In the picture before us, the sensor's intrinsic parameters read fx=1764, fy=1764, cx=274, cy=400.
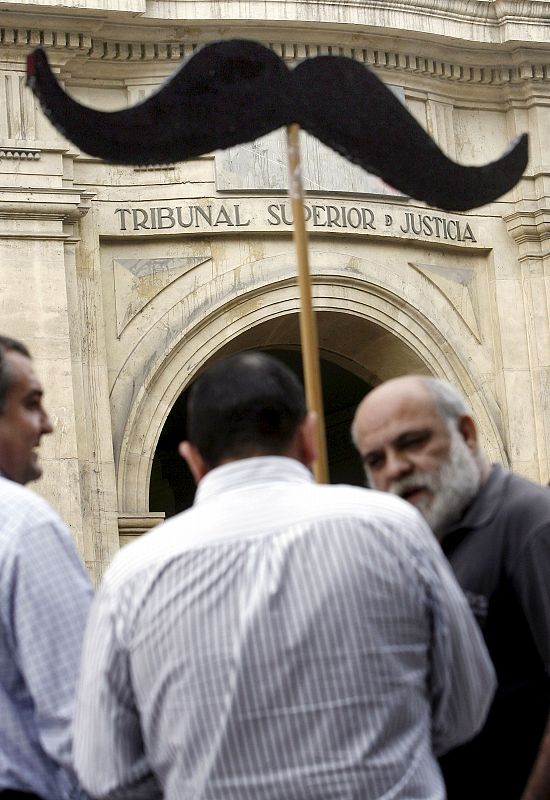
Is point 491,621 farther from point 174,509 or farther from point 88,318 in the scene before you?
point 174,509

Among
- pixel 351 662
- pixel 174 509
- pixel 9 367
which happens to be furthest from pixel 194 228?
pixel 351 662

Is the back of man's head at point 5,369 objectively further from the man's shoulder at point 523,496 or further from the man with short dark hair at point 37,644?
the man's shoulder at point 523,496

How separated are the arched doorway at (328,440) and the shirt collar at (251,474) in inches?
529

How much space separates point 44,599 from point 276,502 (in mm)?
592

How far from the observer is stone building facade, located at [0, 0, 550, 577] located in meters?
13.5

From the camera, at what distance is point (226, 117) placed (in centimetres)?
520

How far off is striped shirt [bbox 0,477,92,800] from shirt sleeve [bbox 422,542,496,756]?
74 centimetres

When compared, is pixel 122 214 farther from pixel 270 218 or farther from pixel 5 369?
pixel 5 369

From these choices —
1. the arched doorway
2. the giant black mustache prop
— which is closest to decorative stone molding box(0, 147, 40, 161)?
the arched doorway

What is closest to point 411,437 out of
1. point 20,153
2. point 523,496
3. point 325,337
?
point 523,496

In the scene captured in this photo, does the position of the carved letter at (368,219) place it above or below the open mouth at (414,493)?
above

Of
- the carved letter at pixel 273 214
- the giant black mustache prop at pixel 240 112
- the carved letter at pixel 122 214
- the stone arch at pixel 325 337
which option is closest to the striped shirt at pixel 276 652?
the giant black mustache prop at pixel 240 112

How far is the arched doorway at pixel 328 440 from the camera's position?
1880 cm

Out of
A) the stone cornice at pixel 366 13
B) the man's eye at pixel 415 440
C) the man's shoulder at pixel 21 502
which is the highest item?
the stone cornice at pixel 366 13
